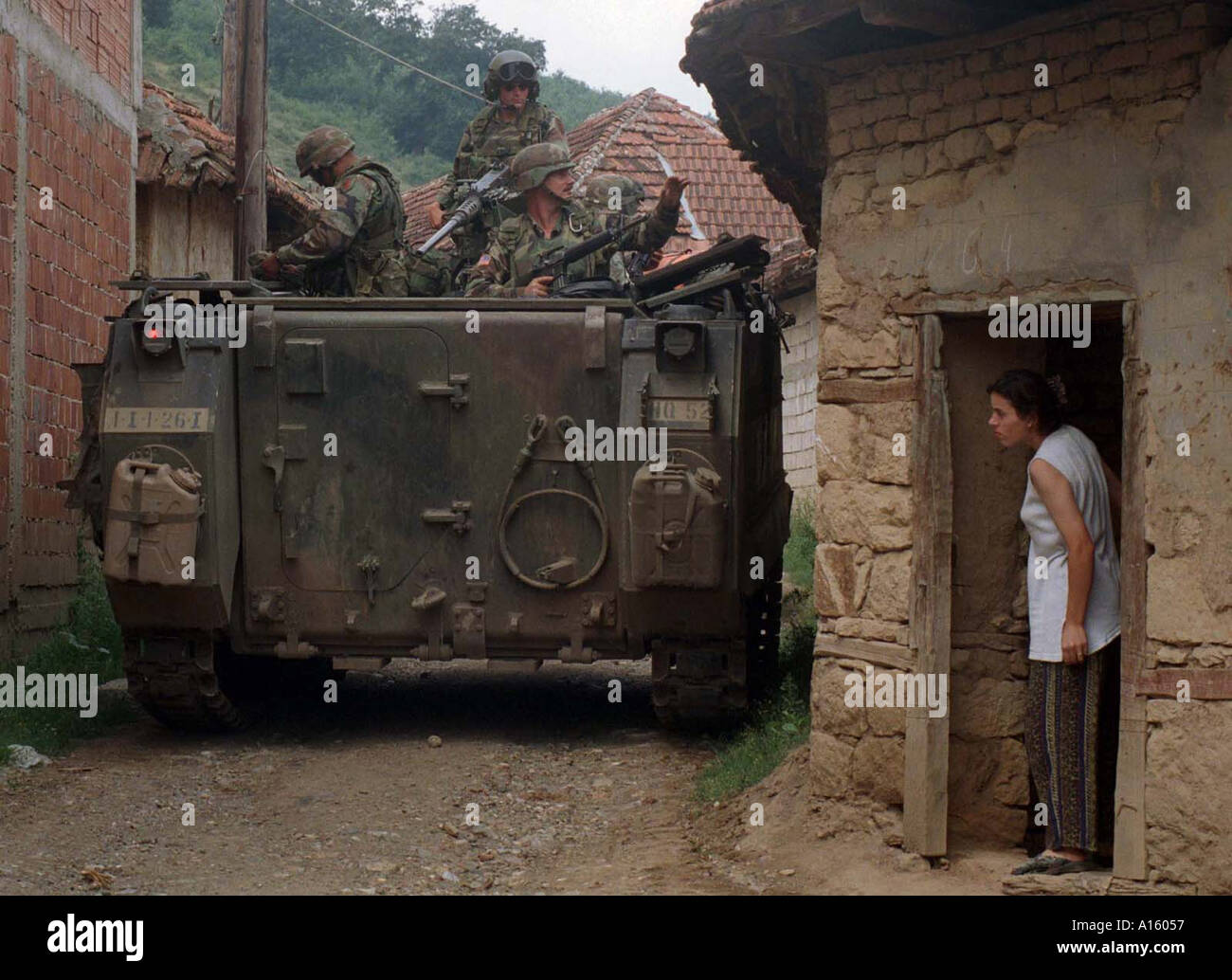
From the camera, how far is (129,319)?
8516mm

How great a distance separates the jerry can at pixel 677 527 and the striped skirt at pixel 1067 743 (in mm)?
2296

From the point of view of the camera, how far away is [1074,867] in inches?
233

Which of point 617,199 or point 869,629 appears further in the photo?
point 617,199

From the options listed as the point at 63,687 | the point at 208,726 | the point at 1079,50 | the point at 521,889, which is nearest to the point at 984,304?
the point at 1079,50

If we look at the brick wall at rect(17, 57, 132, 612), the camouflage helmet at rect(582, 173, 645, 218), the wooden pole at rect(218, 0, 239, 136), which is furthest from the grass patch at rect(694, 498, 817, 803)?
the wooden pole at rect(218, 0, 239, 136)

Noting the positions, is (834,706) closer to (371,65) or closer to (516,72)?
(516,72)

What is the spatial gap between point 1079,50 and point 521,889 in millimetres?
3295

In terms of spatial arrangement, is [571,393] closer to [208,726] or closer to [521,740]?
[521,740]

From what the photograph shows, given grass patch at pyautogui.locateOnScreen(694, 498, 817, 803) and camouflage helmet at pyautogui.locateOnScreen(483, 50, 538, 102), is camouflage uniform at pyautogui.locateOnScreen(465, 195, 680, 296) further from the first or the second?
Answer: grass patch at pyautogui.locateOnScreen(694, 498, 817, 803)

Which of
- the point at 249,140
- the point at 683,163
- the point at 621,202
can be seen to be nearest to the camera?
the point at 621,202

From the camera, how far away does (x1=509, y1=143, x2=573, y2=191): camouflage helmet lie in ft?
33.5

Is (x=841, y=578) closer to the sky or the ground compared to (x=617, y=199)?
closer to the ground
